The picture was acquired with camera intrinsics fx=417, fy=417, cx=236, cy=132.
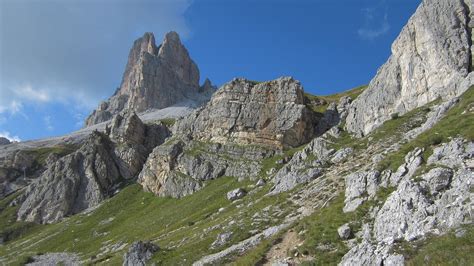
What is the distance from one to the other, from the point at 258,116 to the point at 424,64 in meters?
47.1

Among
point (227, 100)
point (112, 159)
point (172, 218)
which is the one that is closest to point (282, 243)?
point (172, 218)

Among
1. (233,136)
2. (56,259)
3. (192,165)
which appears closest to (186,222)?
(56,259)

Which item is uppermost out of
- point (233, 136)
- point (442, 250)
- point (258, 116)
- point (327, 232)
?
point (258, 116)

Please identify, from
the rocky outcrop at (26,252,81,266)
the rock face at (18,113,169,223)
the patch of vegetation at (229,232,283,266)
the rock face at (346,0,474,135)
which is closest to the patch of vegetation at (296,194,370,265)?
the patch of vegetation at (229,232,283,266)

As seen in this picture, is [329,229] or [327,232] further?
[329,229]

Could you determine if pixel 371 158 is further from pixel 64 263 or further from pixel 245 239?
pixel 64 263

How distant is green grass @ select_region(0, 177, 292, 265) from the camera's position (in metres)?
60.9

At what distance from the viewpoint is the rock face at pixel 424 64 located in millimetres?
66312

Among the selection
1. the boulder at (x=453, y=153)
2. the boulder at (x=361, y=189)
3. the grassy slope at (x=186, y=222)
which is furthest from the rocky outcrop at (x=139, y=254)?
the boulder at (x=453, y=153)

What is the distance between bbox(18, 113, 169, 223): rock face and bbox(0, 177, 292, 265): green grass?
8.21 metres

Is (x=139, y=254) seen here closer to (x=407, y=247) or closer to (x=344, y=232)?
(x=344, y=232)

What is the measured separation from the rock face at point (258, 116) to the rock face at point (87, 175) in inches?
1383

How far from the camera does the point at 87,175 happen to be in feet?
452

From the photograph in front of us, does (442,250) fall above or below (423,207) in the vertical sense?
below
